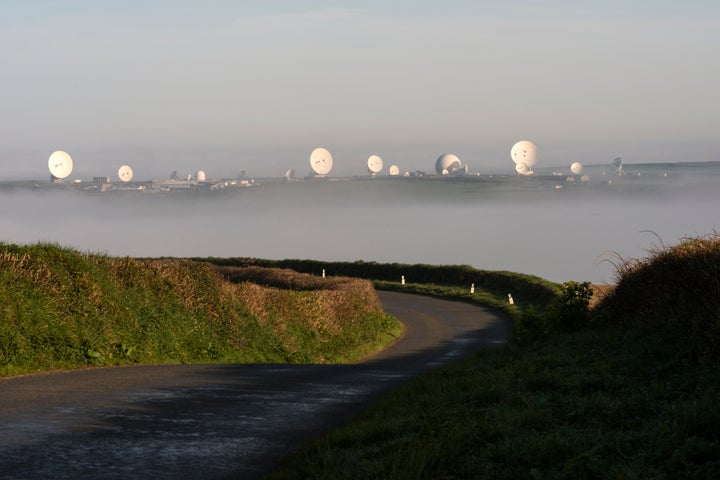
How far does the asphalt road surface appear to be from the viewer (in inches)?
361

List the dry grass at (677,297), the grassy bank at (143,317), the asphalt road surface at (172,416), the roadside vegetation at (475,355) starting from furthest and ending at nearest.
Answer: the grassy bank at (143,317) → the dry grass at (677,297) → the asphalt road surface at (172,416) → the roadside vegetation at (475,355)

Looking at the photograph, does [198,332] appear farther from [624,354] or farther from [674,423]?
[674,423]

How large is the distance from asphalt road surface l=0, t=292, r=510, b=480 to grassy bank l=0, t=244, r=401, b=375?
2303 millimetres

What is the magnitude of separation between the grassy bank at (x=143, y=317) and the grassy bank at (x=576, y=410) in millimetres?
8310

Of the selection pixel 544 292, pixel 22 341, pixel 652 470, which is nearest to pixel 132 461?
pixel 652 470

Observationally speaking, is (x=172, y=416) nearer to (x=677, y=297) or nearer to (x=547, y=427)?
(x=547, y=427)

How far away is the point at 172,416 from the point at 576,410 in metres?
5.21

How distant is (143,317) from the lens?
75.0 feet

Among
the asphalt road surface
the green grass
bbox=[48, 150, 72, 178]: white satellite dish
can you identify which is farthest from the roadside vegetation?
bbox=[48, 150, 72, 178]: white satellite dish

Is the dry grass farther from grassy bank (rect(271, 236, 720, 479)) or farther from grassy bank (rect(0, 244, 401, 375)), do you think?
grassy bank (rect(0, 244, 401, 375))

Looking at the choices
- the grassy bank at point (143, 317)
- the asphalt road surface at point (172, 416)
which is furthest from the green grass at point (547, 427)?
the grassy bank at point (143, 317)

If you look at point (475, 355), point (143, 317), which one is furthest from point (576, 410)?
point (143, 317)

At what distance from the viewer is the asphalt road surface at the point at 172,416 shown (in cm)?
918

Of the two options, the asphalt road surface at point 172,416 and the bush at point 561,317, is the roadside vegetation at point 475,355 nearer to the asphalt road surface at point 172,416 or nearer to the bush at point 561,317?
the bush at point 561,317
